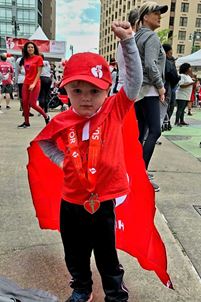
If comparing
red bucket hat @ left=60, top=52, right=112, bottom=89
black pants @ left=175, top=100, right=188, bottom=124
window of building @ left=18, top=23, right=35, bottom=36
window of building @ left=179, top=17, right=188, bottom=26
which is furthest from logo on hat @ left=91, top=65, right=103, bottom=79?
window of building @ left=179, top=17, right=188, bottom=26

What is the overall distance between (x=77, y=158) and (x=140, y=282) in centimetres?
96

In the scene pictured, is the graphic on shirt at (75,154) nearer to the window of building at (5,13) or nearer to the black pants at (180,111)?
the black pants at (180,111)

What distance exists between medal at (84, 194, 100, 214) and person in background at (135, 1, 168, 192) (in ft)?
6.81

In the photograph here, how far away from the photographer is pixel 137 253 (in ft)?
6.71

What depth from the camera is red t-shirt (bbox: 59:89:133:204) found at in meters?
1.66

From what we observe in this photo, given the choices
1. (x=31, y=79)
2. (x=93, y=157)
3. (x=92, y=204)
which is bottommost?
(x=31, y=79)

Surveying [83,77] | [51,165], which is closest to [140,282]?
[51,165]

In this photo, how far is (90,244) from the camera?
5.96 feet

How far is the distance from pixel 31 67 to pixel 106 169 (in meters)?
5.67

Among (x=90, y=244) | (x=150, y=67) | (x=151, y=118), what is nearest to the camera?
(x=90, y=244)

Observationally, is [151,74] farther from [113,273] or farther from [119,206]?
[113,273]

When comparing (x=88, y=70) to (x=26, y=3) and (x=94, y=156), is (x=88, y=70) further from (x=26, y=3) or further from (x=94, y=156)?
(x=26, y=3)

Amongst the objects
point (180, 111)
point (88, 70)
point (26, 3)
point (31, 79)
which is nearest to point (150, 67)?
point (88, 70)

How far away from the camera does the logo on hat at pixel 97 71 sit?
1.58 meters
